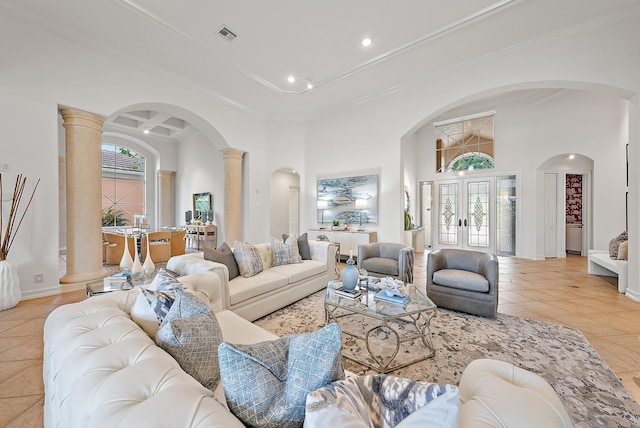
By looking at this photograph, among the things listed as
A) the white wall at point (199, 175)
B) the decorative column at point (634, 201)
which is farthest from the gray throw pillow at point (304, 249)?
the white wall at point (199, 175)

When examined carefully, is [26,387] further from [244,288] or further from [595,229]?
[595,229]

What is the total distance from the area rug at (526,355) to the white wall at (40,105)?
128 inches

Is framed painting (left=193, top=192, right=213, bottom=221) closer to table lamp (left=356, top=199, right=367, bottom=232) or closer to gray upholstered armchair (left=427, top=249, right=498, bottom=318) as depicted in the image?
table lamp (left=356, top=199, right=367, bottom=232)

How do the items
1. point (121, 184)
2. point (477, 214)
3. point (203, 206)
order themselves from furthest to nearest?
point (121, 184)
point (203, 206)
point (477, 214)

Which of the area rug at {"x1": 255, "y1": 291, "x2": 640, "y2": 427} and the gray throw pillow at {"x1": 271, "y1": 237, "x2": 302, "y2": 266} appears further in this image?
the gray throw pillow at {"x1": 271, "y1": 237, "x2": 302, "y2": 266}

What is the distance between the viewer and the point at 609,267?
13.2ft

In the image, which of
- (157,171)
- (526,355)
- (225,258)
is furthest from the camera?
(157,171)

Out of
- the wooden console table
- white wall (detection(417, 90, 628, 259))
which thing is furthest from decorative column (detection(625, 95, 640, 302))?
the wooden console table

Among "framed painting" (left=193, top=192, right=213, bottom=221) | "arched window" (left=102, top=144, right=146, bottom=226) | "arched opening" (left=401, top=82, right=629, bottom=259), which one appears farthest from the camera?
"arched window" (left=102, top=144, right=146, bottom=226)

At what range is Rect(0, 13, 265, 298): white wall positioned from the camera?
3.23m

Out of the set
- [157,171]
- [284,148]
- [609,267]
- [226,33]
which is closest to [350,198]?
[284,148]

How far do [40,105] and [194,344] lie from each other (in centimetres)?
446

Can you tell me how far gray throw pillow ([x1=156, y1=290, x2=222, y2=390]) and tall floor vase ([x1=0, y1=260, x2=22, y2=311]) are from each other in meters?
3.47

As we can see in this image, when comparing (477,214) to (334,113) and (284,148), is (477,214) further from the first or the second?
(284,148)
